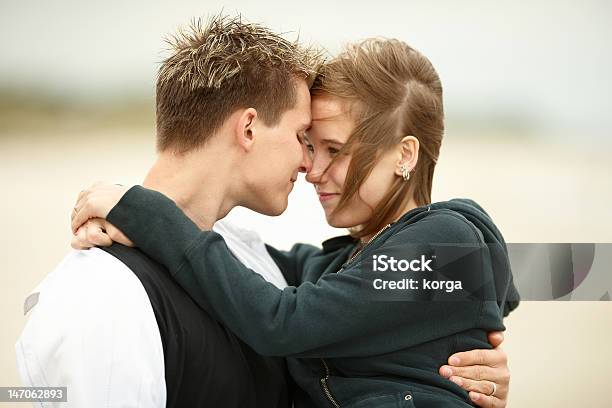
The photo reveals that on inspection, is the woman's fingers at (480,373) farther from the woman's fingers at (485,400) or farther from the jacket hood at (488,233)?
the jacket hood at (488,233)

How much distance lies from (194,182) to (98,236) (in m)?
0.28

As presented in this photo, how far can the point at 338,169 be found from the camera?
6.31 feet

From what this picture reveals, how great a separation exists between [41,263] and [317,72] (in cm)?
390

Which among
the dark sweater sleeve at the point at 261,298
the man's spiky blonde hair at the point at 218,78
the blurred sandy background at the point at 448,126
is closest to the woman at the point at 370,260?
the dark sweater sleeve at the point at 261,298

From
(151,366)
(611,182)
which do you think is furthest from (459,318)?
(611,182)

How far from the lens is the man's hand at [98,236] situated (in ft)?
5.37

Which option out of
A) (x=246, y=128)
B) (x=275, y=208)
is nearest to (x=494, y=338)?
(x=275, y=208)

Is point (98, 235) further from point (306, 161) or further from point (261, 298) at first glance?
point (306, 161)

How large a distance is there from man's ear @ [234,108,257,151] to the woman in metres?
0.16

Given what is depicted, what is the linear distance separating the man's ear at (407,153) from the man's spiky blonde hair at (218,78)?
0.26 meters

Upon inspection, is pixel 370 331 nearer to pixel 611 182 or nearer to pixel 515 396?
pixel 515 396

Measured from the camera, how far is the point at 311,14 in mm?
11930

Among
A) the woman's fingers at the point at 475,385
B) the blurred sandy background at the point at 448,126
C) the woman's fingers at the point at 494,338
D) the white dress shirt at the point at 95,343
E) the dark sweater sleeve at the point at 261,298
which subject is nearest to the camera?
the white dress shirt at the point at 95,343

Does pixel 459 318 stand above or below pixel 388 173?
below
